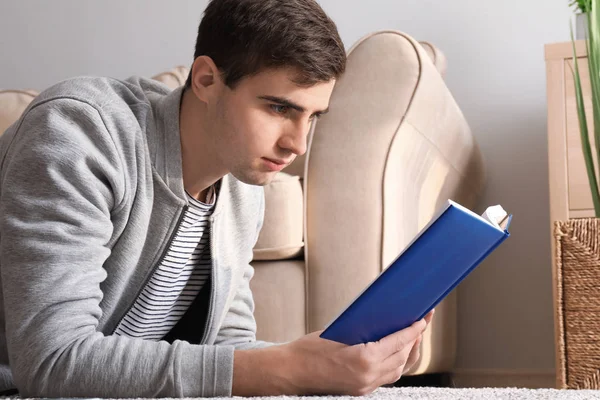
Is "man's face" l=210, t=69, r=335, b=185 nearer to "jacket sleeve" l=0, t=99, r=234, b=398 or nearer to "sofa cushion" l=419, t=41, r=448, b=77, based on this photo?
"jacket sleeve" l=0, t=99, r=234, b=398

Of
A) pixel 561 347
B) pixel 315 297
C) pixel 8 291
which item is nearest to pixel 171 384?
pixel 8 291

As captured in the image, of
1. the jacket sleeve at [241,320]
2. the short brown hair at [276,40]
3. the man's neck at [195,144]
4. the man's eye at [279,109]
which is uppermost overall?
the short brown hair at [276,40]

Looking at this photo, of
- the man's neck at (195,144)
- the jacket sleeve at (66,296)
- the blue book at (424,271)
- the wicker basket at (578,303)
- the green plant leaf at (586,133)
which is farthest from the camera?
the green plant leaf at (586,133)

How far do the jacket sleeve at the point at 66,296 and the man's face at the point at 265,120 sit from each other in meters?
0.17

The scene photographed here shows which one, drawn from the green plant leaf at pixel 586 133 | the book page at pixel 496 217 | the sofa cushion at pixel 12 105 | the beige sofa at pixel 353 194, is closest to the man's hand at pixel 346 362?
the book page at pixel 496 217

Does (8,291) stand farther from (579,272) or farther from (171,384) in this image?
(579,272)

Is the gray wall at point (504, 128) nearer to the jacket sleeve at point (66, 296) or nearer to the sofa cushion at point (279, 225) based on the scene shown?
the sofa cushion at point (279, 225)

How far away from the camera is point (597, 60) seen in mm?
1571

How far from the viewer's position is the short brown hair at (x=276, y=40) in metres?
0.92

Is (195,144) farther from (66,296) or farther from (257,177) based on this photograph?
(66,296)

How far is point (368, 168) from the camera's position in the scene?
5.08 ft

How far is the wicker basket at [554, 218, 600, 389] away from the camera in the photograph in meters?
1.46

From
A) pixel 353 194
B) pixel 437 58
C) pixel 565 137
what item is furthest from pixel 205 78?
pixel 437 58

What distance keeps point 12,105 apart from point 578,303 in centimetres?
151
